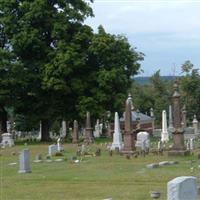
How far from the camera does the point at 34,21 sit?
48.1 meters

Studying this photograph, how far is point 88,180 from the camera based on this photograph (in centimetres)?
1828

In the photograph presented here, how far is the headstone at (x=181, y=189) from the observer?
31.1 feet

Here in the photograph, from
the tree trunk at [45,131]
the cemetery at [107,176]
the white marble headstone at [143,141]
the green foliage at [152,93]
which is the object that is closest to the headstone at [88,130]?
the tree trunk at [45,131]

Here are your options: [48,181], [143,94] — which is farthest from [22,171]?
[143,94]

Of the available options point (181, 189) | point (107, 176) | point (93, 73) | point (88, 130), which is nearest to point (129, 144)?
point (107, 176)

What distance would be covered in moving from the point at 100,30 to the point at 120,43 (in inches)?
76.9

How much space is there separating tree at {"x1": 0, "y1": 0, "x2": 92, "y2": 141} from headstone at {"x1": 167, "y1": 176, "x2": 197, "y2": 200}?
36395 mm

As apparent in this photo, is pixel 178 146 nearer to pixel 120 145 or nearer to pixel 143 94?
pixel 120 145

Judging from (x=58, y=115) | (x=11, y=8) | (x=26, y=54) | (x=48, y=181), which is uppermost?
(x=11, y=8)

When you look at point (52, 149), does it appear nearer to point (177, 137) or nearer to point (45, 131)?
point (177, 137)

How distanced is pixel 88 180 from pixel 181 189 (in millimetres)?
8947

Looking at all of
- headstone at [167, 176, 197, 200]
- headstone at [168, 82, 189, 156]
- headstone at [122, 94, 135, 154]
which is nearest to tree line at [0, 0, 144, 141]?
headstone at [122, 94, 135, 154]

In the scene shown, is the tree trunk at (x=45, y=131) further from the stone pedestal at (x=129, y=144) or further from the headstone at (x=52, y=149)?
the stone pedestal at (x=129, y=144)

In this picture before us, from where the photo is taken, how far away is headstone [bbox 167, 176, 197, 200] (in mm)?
9469
